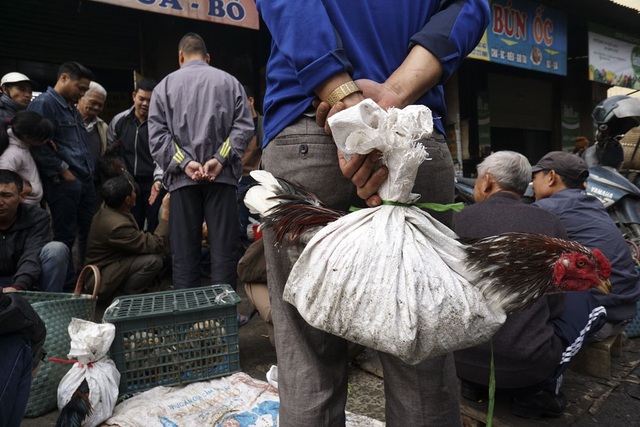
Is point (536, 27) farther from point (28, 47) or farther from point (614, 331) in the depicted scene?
point (28, 47)

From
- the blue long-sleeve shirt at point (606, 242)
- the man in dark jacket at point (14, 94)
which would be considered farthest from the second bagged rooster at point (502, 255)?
the man in dark jacket at point (14, 94)

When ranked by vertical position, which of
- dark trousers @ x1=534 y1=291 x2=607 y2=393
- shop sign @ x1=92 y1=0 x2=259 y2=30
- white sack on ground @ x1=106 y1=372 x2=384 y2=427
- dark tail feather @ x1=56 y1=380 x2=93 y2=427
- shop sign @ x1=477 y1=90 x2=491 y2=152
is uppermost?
shop sign @ x1=92 y1=0 x2=259 y2=30

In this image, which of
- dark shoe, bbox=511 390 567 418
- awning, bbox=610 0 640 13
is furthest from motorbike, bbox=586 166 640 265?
awning, bbox=610 0 640 13

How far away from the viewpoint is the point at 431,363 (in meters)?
1.13

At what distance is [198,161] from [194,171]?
11 centimetres

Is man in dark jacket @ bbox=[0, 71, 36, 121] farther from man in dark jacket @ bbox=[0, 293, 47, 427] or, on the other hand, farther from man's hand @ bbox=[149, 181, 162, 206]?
man in dark jacket @ bbox=[0, 293, 47, 427]

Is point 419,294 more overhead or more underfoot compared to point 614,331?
more overhead

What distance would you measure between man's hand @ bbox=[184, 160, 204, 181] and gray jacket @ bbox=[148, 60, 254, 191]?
0.04 meters

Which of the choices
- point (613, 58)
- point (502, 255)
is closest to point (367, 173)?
point (502, 255)

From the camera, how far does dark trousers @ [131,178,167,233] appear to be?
473 centimetres

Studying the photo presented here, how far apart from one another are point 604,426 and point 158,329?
7.61 feet

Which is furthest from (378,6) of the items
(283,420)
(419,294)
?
(283,420)

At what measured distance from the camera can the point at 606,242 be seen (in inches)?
108

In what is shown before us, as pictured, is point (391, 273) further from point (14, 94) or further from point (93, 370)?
point (14, 94)
